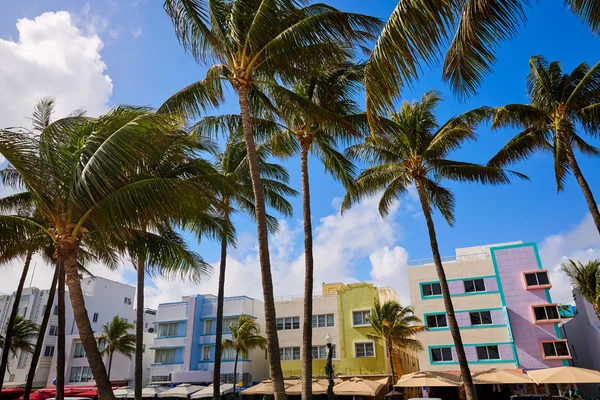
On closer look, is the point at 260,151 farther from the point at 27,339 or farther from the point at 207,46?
the point at 27,339

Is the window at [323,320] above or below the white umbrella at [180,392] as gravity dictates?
above

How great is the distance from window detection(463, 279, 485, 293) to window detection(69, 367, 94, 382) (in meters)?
38.6

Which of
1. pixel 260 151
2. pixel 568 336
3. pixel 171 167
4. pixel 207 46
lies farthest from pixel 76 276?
pixel 568 336

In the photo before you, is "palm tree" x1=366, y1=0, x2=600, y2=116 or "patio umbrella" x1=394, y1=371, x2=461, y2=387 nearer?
"palm tree" x1=366, y1=0, x2=600, y2=116

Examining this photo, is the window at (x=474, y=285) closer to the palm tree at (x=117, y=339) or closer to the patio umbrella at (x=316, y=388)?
the patio umbrella at (x=316, y=388)

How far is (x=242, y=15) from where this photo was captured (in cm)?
1199

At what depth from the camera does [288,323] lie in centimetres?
3981

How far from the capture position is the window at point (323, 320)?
37938mm

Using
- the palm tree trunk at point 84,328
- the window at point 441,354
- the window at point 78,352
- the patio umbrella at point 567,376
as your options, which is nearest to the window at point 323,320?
the window at point 441,354

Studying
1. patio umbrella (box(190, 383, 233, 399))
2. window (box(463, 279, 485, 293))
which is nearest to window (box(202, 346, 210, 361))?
patio umbrella (box(190, 383, 233, 399))

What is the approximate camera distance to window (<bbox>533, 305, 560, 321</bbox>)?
96.4 feet

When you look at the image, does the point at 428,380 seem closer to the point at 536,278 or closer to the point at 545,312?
the point at 545,312

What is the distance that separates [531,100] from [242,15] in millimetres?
12169

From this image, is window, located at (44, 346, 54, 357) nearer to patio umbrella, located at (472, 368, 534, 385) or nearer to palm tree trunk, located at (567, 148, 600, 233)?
patio umbrella, located at (472, 368, 534, 385)
